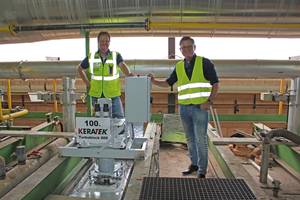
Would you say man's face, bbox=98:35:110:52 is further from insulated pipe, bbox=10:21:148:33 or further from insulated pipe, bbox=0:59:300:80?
insulated pipe, bbox=0:59:300:80

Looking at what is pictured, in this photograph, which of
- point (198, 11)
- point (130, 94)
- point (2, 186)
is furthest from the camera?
point (198, 11)

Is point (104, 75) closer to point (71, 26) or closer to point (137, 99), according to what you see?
point (137, 99)

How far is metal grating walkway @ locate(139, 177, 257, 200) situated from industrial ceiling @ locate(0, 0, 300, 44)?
76.0 inches

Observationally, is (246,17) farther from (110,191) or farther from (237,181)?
(110,191)

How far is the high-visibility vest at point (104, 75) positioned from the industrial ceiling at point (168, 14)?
0.81 metres

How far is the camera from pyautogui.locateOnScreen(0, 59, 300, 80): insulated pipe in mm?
2836

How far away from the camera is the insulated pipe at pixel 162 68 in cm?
284

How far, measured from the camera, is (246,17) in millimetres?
2609

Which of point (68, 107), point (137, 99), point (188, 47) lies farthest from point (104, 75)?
point (68, 107)

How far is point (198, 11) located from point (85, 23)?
1447mm

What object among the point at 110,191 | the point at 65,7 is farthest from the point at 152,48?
the point at 110,191

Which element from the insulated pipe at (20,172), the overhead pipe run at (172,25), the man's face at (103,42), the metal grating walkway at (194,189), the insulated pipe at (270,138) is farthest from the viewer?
the overhead pipe run at (172,25)

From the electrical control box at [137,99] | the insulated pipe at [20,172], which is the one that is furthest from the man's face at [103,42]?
the insulated pipe at [20,172]

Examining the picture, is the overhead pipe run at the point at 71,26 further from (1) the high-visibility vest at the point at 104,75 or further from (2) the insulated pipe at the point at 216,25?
(1) the high-visibility vest at the point at 104,75
